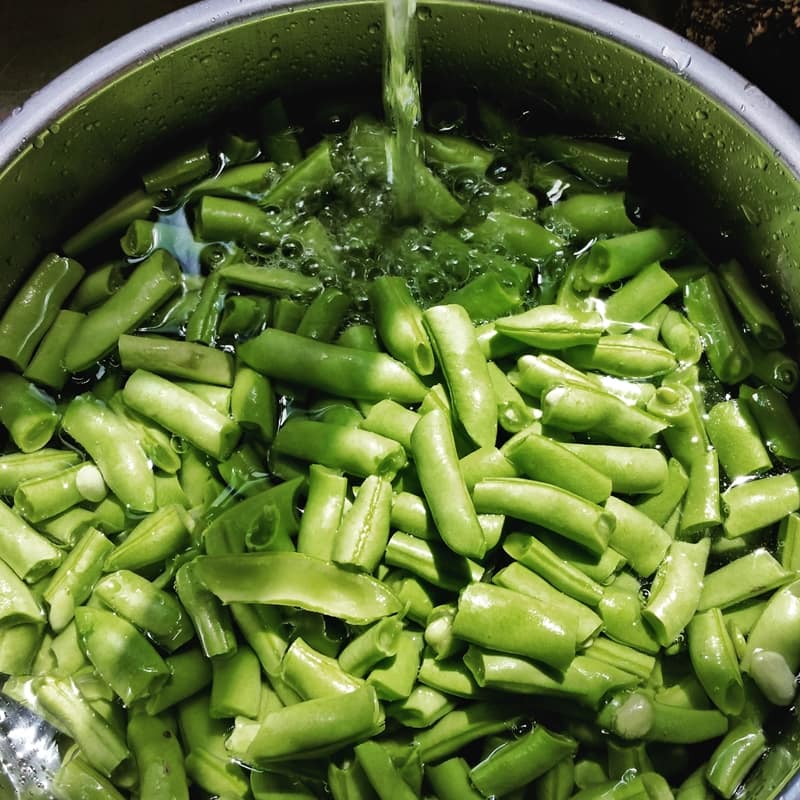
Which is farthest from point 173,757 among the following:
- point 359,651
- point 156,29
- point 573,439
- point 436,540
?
point 156,29

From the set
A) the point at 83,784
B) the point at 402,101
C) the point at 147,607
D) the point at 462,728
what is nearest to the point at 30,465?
the point at 147,607

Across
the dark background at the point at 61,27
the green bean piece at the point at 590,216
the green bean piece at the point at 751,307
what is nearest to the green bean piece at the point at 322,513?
the green bean piece at the point at 590,216

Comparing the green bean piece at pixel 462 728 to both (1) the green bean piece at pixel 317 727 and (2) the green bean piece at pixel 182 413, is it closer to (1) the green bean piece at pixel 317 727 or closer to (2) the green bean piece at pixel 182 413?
(1) the green bean piece at pixel 317 727

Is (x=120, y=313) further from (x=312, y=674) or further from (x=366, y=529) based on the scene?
(x=312, y=674)

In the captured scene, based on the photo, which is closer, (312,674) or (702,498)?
(312,674)

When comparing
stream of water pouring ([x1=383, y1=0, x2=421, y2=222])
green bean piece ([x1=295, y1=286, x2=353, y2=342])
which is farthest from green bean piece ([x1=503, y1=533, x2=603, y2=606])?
stream of water pouring ([x1=383, y1=0, x2=421, y2=222])
